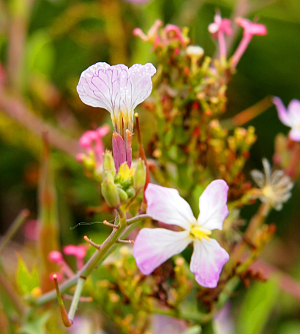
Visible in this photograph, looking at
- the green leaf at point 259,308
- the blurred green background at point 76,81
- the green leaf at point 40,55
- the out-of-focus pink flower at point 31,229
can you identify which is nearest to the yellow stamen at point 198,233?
the green leaf at point 259,308

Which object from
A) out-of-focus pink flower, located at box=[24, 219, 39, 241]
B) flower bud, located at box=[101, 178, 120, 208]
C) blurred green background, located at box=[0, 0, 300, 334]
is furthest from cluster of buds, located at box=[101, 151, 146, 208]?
out-of-focus pink flower, located at box=[24, 219, 39, 241]

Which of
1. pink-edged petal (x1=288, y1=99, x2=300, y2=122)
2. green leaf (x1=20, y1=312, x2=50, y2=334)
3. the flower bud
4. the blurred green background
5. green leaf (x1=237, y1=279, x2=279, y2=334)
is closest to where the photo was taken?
the flower bud

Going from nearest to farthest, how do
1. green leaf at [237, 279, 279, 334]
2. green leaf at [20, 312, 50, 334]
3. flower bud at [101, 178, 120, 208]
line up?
flower bud at [101, 178, 120, 208] → green leaf at [20, 312, 50, 334] → green leaf at [237, 279, 279, 334]

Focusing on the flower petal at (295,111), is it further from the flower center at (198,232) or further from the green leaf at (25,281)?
the green leaf at (25,281)

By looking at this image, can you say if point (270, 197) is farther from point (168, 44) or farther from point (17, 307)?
point (17, 307)

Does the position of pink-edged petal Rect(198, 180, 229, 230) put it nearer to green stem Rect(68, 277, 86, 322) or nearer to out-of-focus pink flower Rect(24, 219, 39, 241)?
green stem Rect(68, 277, 86, 322)
